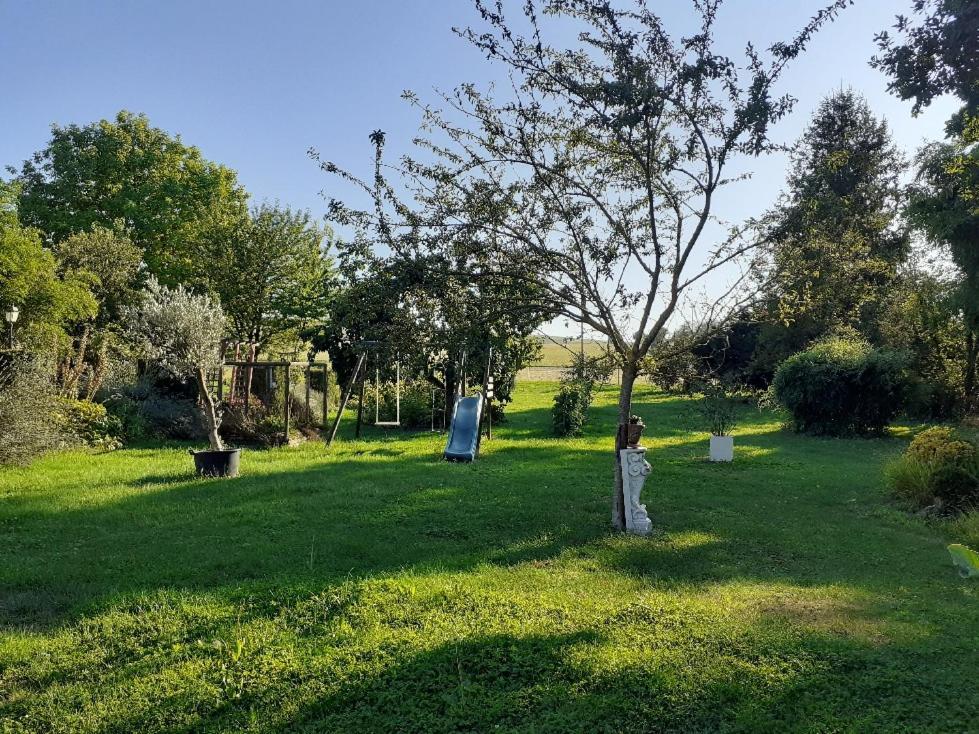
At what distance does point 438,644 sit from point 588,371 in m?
3.74

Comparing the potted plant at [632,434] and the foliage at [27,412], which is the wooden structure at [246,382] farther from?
the potted plant at [632,434]

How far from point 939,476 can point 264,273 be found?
654 inches

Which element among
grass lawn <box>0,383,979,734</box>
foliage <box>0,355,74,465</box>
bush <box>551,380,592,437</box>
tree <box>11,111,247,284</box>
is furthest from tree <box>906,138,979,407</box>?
tree <box>11,111,247,284</box>

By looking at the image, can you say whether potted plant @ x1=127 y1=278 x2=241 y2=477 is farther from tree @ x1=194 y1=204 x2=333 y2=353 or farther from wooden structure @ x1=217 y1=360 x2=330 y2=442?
tree @ x1=194 y1=204 x2=333 y2=353

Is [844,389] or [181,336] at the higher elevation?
[181,336]

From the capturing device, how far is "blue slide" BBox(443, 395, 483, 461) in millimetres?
11832

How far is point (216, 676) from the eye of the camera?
3699 mm

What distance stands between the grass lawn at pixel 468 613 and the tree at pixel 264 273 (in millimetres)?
11039

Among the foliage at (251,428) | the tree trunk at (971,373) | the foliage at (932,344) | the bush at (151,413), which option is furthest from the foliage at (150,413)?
the tree trunk at (971,373)

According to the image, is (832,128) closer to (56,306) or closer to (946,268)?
(946,268)

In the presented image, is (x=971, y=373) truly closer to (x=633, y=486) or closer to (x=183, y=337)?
(x=633, y=486)

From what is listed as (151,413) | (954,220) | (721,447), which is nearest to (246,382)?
(151,413)

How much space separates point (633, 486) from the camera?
22.7 ft

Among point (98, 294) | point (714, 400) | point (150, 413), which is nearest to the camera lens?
point (714, 400)
